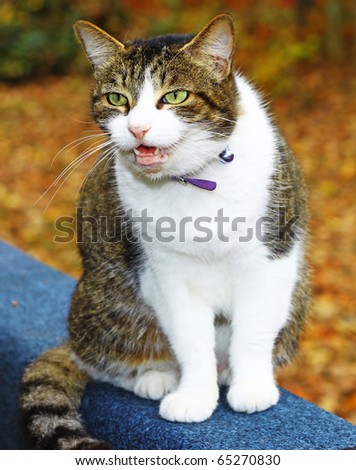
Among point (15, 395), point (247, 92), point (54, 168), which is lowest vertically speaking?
point (54, 168)

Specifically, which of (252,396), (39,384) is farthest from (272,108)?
(39,384)

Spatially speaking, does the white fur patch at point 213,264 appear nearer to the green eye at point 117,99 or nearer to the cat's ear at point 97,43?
the green eye at point 117,99

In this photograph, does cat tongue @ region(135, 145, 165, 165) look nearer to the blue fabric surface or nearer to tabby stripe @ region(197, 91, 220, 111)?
tabby stripe @ region(197, 91, 220, 111)

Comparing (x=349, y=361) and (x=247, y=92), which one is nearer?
(x=247, y=92)

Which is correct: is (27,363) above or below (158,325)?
below

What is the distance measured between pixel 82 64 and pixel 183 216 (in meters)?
8.31

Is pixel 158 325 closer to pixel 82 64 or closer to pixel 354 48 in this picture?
pixel 354 48

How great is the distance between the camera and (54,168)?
7.21 metres

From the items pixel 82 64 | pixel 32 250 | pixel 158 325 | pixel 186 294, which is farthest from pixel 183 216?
pixel 82 64

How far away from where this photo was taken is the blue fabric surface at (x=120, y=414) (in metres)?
2.06

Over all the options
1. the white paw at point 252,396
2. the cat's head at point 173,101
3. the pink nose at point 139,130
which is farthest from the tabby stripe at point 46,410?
the pink nose at point 139,130

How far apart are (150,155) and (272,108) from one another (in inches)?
51.4

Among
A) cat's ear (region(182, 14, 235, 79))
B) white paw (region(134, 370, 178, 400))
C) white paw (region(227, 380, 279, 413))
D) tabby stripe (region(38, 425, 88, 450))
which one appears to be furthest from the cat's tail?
cat's ear (region(182, 14, 235, 79))

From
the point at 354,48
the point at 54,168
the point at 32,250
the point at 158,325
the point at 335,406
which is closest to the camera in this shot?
the point at 158,325
